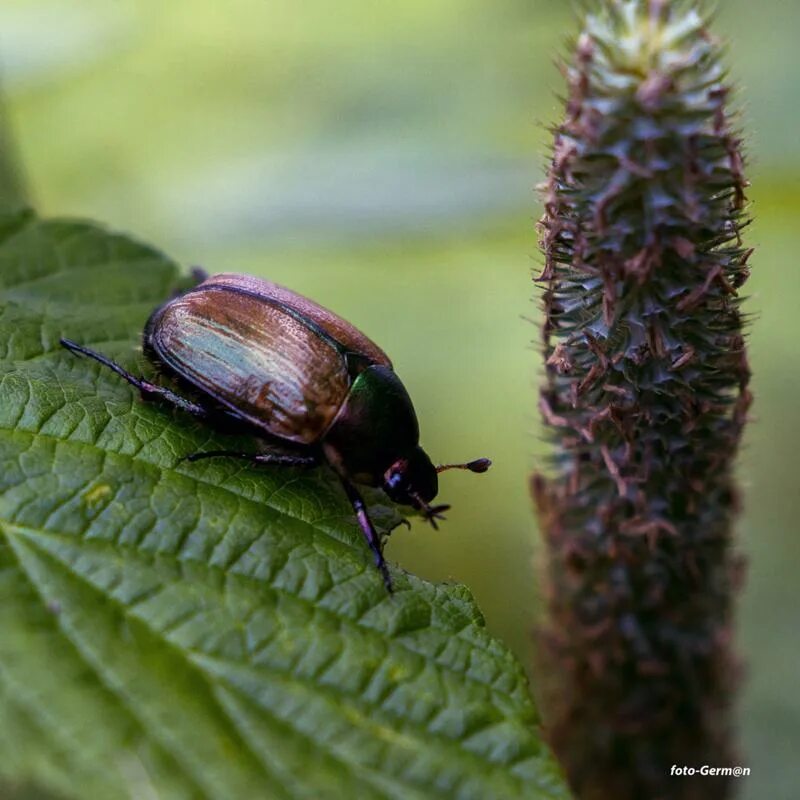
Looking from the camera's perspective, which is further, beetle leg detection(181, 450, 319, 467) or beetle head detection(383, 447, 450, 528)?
beetle head detection(383, 447, 450, 528)

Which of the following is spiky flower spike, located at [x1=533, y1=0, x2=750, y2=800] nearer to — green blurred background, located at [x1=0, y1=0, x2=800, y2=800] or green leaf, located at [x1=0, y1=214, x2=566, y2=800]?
green leaf, located at [x1=0, y1=214, x2=566, y2=800]

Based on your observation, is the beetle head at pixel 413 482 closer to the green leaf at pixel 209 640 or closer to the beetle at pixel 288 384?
the beetle at pixel 288 384

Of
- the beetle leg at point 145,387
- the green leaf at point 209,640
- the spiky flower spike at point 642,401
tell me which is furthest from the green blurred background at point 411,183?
the green leaf at point 209,640

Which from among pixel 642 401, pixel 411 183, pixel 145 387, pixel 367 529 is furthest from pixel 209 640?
pixel 411 183

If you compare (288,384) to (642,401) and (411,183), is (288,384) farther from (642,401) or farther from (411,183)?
(411,183)

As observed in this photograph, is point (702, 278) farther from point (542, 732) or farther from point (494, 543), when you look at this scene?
point (494, 543)

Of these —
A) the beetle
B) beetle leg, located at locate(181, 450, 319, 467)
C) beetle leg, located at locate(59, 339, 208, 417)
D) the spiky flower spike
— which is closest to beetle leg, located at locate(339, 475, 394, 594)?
the beetle
